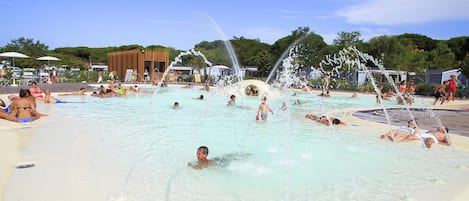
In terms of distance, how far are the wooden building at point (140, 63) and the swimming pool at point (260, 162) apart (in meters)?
25.7

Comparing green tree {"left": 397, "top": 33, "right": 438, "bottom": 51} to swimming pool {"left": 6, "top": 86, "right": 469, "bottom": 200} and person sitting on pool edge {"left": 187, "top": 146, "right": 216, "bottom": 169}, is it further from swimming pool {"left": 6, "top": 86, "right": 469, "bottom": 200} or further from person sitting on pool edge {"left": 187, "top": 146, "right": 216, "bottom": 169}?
person sitting on pool edge {"left": 187, "top": 146, "right": 216, "bottom": 169}

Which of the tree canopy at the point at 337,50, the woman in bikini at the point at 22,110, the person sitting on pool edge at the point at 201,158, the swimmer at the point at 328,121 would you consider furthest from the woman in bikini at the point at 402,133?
the tree canopy at the point at 337,50

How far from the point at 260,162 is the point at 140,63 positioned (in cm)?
3227

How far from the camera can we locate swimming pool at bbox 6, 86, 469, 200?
5.54 meters

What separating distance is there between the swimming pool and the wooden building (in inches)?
1011

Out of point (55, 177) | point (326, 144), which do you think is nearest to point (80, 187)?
point (55, 177)

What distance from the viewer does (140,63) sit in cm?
3744

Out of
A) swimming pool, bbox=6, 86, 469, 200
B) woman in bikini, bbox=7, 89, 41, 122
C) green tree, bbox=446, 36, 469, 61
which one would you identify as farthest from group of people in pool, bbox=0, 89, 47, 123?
green tree, bbox=446, 36, 469, 61

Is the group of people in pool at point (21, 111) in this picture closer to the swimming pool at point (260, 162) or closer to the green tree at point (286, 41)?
the swimming pool at point (260, 162)

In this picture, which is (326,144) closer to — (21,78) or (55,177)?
(55,177)

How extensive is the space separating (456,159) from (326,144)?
2.86 meters

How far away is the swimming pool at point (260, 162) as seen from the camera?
18.2 feet

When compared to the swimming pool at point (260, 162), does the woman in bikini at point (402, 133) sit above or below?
above

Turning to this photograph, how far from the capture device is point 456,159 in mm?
7574
